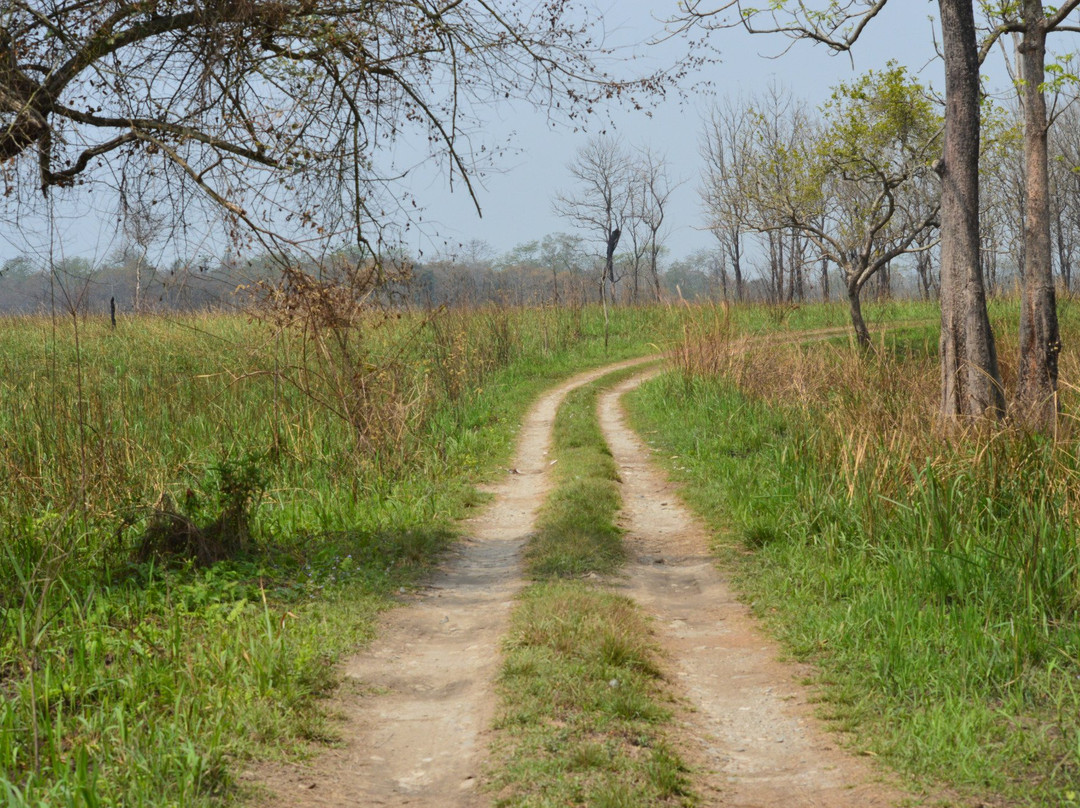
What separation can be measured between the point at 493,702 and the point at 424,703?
0.38 meters

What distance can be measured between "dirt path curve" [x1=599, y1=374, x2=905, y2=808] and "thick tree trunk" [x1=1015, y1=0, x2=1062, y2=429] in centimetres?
490

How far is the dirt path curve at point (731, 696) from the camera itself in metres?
3.46

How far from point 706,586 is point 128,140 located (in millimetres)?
5112

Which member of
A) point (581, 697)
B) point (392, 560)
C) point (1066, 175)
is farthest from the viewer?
point (1066, 175)

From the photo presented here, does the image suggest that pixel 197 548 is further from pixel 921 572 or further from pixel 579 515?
pixel 921 572

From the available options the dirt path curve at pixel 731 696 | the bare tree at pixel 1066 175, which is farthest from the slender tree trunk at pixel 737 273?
the dirt path curve at pixel 731 696

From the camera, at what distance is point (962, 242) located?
7.69m

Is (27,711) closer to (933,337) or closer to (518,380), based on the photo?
(518,380)

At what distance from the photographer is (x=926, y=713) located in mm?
3805

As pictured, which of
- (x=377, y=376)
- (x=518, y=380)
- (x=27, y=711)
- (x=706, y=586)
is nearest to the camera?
(x=27, y=711)

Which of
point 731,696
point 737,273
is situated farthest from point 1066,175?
point 731,696

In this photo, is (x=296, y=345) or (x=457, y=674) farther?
(x=296, y=345)

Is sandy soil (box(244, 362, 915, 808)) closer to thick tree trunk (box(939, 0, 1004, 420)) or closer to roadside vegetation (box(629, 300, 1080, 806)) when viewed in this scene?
roadside vegetation (box(629, 300, 1080, 806))

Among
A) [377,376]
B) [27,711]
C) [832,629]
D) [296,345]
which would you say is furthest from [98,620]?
[296,345]
